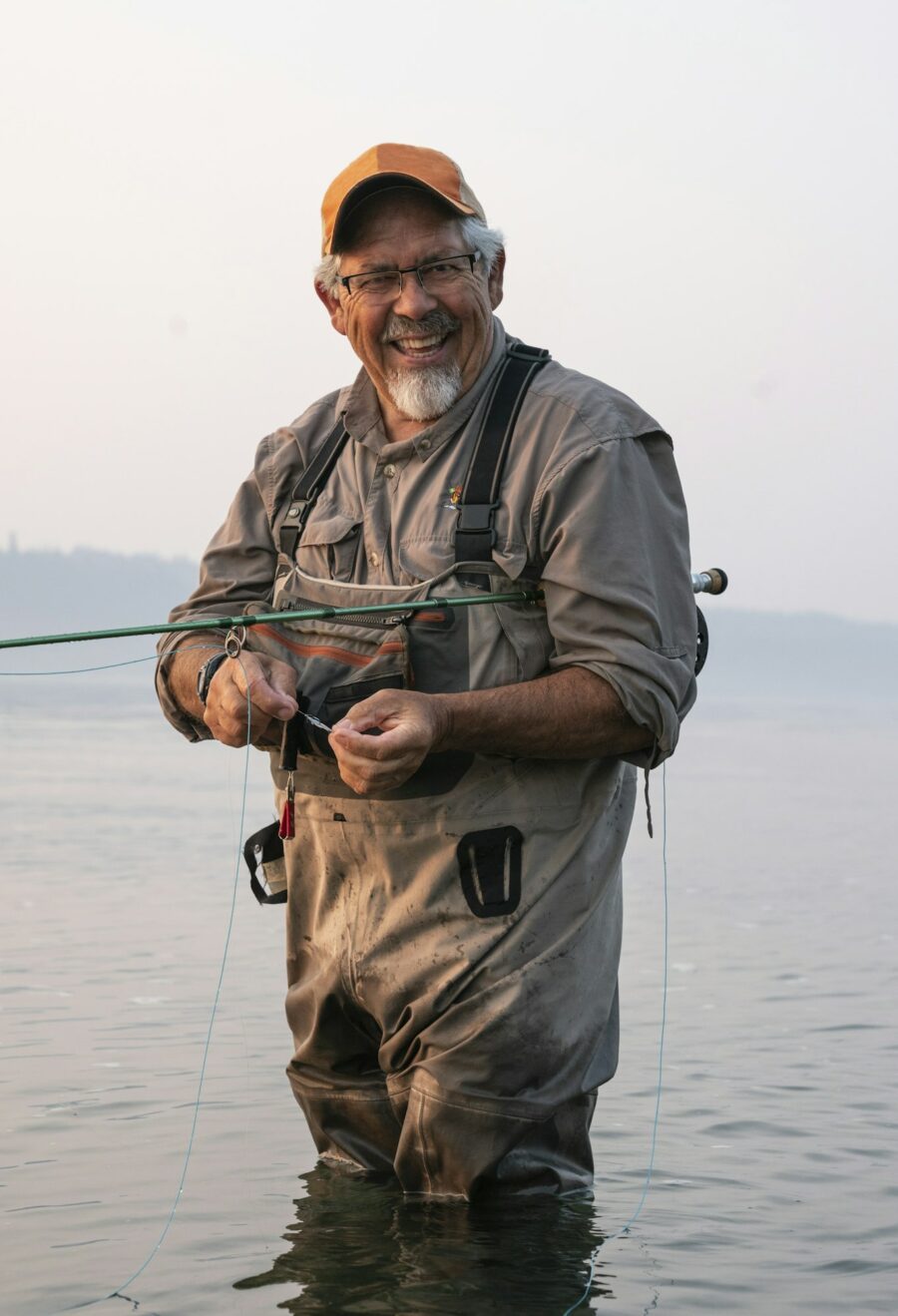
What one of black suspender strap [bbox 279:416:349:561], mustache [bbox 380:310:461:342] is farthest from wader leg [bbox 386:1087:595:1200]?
mustache [bbox 380:310:461:342]

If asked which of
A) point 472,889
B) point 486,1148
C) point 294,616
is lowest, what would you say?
point 486,1148

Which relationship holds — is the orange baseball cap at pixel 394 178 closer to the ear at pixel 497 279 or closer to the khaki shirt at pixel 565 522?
the ear at pixel 497 279

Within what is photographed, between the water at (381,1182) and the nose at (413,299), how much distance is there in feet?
5.96

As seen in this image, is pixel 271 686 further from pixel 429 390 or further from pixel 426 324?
pixel 426 324

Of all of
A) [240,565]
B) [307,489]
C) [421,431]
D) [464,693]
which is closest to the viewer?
[464,693]

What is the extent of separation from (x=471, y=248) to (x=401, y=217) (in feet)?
0.52

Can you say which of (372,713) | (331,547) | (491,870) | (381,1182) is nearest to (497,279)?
(331,547)

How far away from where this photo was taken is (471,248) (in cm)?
390

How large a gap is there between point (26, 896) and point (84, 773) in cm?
599

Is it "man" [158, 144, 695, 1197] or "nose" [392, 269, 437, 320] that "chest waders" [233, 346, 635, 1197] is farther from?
"nose" [392, 269, 437, 320]

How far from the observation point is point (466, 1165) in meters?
3.72

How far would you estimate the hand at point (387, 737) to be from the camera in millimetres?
3426

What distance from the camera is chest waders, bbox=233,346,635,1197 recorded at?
3.68 m

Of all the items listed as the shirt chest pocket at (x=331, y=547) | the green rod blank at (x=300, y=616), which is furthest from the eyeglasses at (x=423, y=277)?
the green rod blank at (x=300, y=616)
